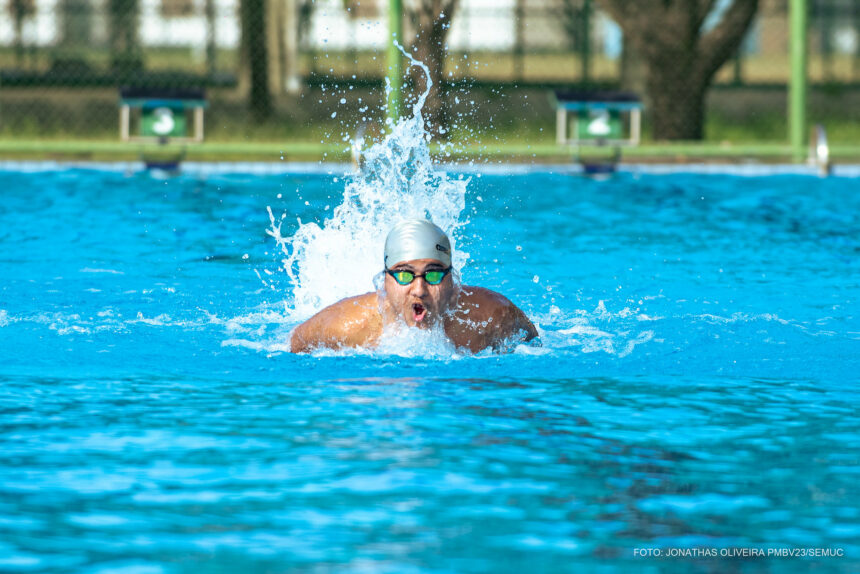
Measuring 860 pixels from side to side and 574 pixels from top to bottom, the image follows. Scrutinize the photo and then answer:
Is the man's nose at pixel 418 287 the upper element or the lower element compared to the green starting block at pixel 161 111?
lower

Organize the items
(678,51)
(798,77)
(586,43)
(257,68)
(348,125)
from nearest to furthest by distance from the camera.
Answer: (798,77) → (678,51) → (348,125) → (257,68) → (586,43)

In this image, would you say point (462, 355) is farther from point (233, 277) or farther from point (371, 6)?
point (371, 6)

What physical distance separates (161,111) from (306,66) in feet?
30.3

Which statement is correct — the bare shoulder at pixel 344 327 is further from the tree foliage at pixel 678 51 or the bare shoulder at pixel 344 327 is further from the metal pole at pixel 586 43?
the metal pole at pixel 586 43

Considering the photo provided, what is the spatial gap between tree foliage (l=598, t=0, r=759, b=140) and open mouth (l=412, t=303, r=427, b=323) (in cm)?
1042

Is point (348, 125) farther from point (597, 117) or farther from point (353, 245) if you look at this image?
point (353, 245)

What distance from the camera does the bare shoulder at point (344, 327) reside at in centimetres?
634

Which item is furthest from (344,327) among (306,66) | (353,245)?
(306,66)

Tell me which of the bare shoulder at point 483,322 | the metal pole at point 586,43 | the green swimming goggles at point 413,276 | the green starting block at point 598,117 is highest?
the metal pole at point 586,43

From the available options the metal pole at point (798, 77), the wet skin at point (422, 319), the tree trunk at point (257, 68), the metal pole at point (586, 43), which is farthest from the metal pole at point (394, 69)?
the wet skin at point (422, 319)

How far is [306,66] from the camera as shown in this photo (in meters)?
22.8

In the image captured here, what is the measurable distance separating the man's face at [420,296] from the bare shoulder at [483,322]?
0.13 metres

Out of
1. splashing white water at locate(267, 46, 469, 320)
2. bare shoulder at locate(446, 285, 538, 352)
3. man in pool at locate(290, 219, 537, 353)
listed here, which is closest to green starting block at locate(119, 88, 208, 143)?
splashing white water at locate(267, 46, 469, 320)

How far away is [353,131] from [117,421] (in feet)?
40.2
